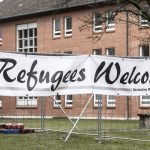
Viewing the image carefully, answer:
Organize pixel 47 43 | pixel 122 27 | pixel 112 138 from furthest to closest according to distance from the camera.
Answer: pixel 47 43 → pixel 122 27 → pixel 112 138

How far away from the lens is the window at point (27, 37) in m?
50.2

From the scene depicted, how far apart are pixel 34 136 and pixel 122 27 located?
87.5 feet

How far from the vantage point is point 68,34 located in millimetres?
46875

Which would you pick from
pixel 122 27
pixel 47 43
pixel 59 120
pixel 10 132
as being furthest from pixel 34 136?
pixel 47 43

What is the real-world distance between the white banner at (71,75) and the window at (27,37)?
35620 millimetres

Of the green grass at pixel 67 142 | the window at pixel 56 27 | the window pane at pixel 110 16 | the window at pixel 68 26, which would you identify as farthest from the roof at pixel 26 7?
the green grass at pixel 67 142

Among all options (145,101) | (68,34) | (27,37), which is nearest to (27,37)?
(27,37)

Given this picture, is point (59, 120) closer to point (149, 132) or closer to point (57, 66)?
point (149, 132)

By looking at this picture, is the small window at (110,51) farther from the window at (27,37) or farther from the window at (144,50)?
the window at (27,37)

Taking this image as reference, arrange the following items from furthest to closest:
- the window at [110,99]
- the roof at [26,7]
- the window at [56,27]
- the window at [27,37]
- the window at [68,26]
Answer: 1. the window at [27,37]
2. the window at [56,27]
3. the roof at [26,7]
4. the window at [68,26]
5. the window at [110,99]

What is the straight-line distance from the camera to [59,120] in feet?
82.8

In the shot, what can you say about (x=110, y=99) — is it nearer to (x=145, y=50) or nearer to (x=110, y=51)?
(x=145, y=50)

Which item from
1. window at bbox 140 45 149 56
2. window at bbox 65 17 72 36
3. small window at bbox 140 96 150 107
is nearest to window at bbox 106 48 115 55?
window at bbox 140 45 149 56

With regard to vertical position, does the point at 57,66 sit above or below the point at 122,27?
below
